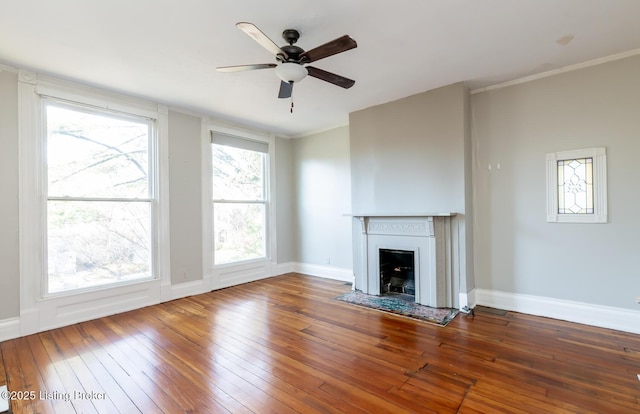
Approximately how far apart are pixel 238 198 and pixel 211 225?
705mm

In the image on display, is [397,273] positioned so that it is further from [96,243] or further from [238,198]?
[96,243]

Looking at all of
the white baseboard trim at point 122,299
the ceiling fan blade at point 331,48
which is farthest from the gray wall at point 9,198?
the ceiling fan blade at point 331,48

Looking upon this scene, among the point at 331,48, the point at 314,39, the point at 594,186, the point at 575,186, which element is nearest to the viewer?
the point at 331,48

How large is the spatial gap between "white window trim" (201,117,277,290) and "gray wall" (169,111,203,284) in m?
0.09

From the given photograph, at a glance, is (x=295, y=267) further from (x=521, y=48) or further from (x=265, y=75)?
(x=521, y=48)

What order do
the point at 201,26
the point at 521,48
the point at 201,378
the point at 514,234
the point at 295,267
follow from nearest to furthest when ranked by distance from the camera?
the point at 201,378 → the point at 201,26 → the point at 521,48 → the point at 514,234 → the point at 295,267

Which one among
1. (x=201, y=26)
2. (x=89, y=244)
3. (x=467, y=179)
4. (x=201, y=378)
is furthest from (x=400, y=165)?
(x=89, y=244)

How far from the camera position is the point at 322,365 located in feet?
7.66

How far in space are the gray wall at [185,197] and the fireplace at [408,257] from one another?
2430mm

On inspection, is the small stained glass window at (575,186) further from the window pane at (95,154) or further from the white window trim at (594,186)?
the window pane at (95,154)

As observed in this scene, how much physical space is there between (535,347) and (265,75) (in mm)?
3729

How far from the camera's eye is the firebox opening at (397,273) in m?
3.99

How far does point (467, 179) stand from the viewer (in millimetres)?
3580

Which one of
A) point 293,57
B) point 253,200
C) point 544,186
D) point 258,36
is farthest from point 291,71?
point 253,200
